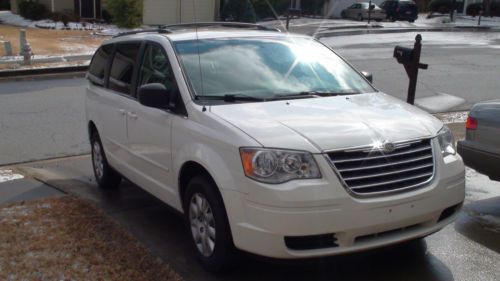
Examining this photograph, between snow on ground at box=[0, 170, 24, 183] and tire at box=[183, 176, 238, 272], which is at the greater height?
tire at box=[183, 176, 238, 272]

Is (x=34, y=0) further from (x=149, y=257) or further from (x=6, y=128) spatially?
(x=149, y=257)

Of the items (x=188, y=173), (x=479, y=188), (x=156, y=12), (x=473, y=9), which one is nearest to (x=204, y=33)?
(x=188, y=173)

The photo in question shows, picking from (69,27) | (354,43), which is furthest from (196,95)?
(69,27)

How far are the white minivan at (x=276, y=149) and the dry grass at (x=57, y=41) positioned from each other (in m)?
16.1

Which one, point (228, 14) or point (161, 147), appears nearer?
point (161, 147)

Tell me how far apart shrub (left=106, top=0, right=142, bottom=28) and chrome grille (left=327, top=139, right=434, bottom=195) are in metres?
26.7

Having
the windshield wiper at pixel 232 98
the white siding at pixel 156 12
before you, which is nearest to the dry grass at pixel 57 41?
the white siding at pixel 156 12

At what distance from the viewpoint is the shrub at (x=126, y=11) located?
29.1 metres

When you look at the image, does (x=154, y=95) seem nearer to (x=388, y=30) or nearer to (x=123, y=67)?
(x=123, y=67)

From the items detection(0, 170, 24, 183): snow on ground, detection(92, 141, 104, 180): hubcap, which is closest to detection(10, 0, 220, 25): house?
detection(0, 170, 24, 183): snow on ground

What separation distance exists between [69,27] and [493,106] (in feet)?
94.2

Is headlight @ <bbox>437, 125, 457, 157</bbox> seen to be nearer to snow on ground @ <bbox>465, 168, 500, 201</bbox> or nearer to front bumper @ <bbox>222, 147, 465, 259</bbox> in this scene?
front bumper @ <bbox>222, 147, 465, 259</bbox>

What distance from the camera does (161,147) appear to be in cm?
488

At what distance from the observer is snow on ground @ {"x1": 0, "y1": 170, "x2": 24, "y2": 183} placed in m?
6.87
